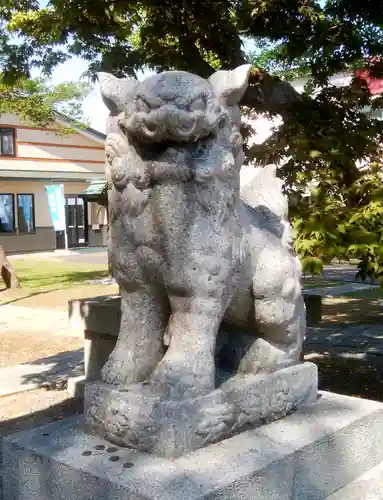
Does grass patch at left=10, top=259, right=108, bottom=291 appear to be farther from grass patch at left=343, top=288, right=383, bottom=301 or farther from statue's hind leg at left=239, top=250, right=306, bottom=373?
statue's hind leg at left=239, top=250, right=306, bottom=373

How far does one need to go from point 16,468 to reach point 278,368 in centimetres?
116

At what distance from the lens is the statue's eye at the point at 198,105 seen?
2.33 meters

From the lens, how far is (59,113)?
59.8ft

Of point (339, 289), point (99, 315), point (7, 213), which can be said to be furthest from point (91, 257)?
point (99, 315)

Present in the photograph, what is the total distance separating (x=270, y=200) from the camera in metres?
3.00

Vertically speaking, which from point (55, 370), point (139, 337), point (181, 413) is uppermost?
point (139, 337)

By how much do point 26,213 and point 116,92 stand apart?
2164 centimetres

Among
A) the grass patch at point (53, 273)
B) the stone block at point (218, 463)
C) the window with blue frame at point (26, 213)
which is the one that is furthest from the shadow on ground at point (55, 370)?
the window with blue frame at point (26, 213)

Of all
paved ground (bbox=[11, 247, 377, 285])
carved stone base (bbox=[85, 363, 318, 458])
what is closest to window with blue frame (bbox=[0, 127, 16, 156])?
paved ground (bbox=[11, 247, 377, 285])

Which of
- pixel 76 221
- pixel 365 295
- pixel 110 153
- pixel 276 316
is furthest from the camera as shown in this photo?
pixel 76 221

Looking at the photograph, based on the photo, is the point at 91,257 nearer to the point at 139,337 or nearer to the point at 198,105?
the point at 139,337

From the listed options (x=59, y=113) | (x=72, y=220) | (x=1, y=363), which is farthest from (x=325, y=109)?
(x=72, y=220)

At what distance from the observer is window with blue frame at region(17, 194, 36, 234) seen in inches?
908

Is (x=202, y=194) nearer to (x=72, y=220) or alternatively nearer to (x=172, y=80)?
(x=172, y=80)
